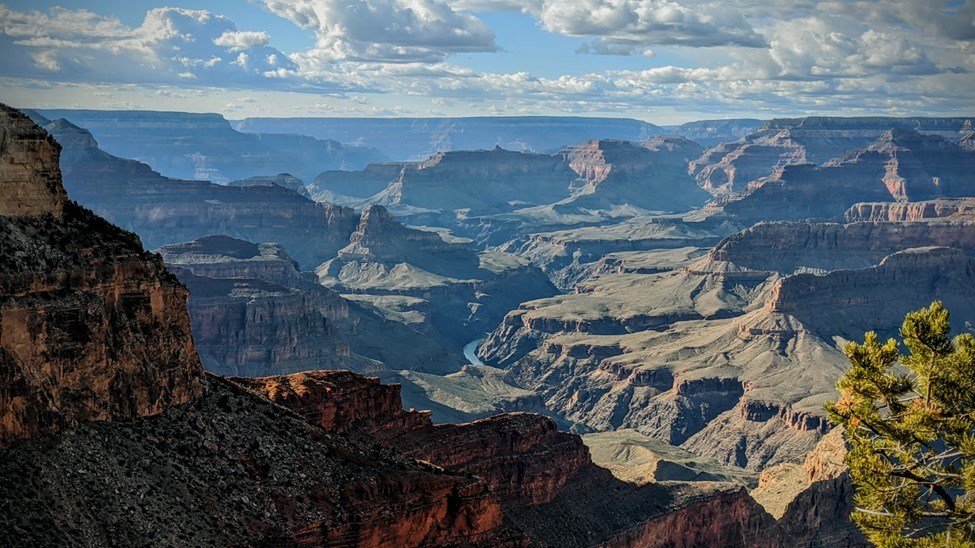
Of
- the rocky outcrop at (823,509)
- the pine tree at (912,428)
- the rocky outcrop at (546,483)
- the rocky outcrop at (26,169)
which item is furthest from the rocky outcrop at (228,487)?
the rocky outcrop at (823,509)

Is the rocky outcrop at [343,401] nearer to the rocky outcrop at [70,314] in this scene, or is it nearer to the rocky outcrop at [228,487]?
the rocky outcrop at [228,487]

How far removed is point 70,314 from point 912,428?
25014 millimetres

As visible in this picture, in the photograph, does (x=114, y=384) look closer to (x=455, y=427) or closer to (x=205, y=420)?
(x=205, y=420)

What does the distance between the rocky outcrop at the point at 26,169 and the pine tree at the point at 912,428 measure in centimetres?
2528

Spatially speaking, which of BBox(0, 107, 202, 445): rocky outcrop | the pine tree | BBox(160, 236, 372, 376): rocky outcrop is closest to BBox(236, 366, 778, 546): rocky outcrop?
BBox(0, 107, 202, 445): rocky outcrop

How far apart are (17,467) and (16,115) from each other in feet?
38.8

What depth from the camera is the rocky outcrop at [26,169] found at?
44375 mm

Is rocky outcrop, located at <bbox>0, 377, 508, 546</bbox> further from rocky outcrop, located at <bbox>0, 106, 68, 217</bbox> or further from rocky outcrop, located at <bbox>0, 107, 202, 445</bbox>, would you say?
rocky outcrop, located at <bbox>0, 106, 68, 217</bbox>

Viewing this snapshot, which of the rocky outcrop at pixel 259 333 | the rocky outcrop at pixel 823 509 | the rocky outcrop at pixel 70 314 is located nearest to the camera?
the rocky outcrop at pixel 70 314

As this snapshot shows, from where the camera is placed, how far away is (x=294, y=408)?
2512 inches

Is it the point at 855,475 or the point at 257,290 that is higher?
the point at 855,475

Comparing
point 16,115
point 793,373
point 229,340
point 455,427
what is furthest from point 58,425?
point 793,373

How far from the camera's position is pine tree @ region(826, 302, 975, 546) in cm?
3631

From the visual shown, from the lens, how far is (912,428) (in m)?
36.8
